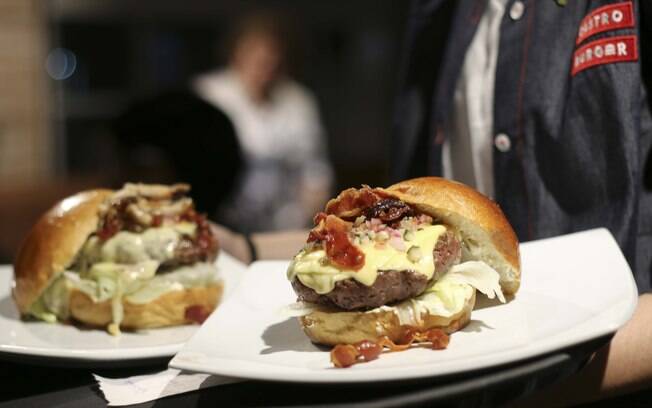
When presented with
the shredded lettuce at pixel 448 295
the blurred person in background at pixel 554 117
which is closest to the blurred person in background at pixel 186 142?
the blurred person in background at pixel 554 117

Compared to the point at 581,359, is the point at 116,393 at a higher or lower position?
lower

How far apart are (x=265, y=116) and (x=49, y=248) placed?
12.1 feet

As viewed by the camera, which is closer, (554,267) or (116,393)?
(116,393)

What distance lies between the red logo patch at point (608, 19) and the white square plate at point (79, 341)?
115cm

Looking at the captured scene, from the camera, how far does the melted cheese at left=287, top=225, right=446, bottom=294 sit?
138 cm

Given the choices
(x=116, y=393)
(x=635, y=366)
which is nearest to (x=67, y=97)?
(x=116, y=393)

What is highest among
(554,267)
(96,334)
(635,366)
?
(554,267)

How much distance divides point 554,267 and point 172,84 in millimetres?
6529

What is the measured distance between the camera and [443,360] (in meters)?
1.20

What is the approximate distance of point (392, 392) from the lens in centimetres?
118

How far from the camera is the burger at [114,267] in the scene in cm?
197

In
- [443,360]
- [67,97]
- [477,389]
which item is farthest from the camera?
[67,97]

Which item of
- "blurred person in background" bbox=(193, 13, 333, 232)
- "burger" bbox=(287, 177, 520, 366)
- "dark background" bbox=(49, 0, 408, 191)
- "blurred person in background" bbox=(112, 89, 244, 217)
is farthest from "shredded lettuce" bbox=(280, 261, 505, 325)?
"dark background" bbox=(49, 0, 408, 191)

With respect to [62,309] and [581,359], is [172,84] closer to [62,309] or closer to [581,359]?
[62,309]
